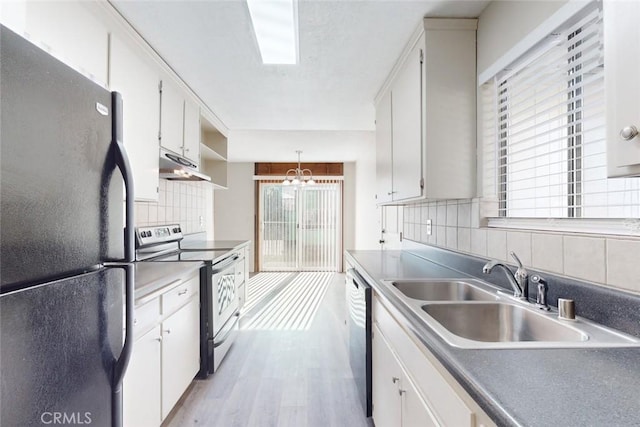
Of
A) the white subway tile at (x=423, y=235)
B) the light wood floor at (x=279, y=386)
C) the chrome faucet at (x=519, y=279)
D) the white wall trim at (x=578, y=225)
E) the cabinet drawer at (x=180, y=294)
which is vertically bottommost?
the light wood floor at (x=279, y=386)

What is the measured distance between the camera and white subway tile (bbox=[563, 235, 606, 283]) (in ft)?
3.08

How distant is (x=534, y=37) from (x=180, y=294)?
226cm

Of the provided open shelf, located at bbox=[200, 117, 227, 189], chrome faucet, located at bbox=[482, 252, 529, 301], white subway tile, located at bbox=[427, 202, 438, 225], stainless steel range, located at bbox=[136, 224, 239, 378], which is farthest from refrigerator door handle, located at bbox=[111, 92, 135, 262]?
open shelf, located at bbox=[200, 117, 227, 189]

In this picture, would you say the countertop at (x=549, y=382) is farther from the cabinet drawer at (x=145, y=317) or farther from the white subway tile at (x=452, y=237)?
the cabinet drawer at (x=145, y=317)

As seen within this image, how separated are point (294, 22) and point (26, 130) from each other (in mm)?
1459

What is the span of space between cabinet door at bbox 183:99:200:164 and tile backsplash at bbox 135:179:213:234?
1.22 ft

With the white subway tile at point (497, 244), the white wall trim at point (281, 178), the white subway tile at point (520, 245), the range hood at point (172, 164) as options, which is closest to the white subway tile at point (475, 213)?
the white subway tile at point (497, 244)

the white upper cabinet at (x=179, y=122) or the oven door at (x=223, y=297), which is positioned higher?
the white upper cabinet at (x=179, y=122)

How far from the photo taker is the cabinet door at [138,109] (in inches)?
65.2

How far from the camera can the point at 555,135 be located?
4.12ft

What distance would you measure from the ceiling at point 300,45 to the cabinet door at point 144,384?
1706mm

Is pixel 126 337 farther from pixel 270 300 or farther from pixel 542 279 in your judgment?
pixel 270 300

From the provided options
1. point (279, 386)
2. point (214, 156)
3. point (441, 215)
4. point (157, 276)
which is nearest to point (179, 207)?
point (214, 156)

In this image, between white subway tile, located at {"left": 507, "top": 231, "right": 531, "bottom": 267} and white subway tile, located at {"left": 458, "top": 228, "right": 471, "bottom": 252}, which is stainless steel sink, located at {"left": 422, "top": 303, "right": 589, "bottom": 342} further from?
white subway tile, located at {"left": 458, "top": 228, "right": 471, "bottom": 252}
